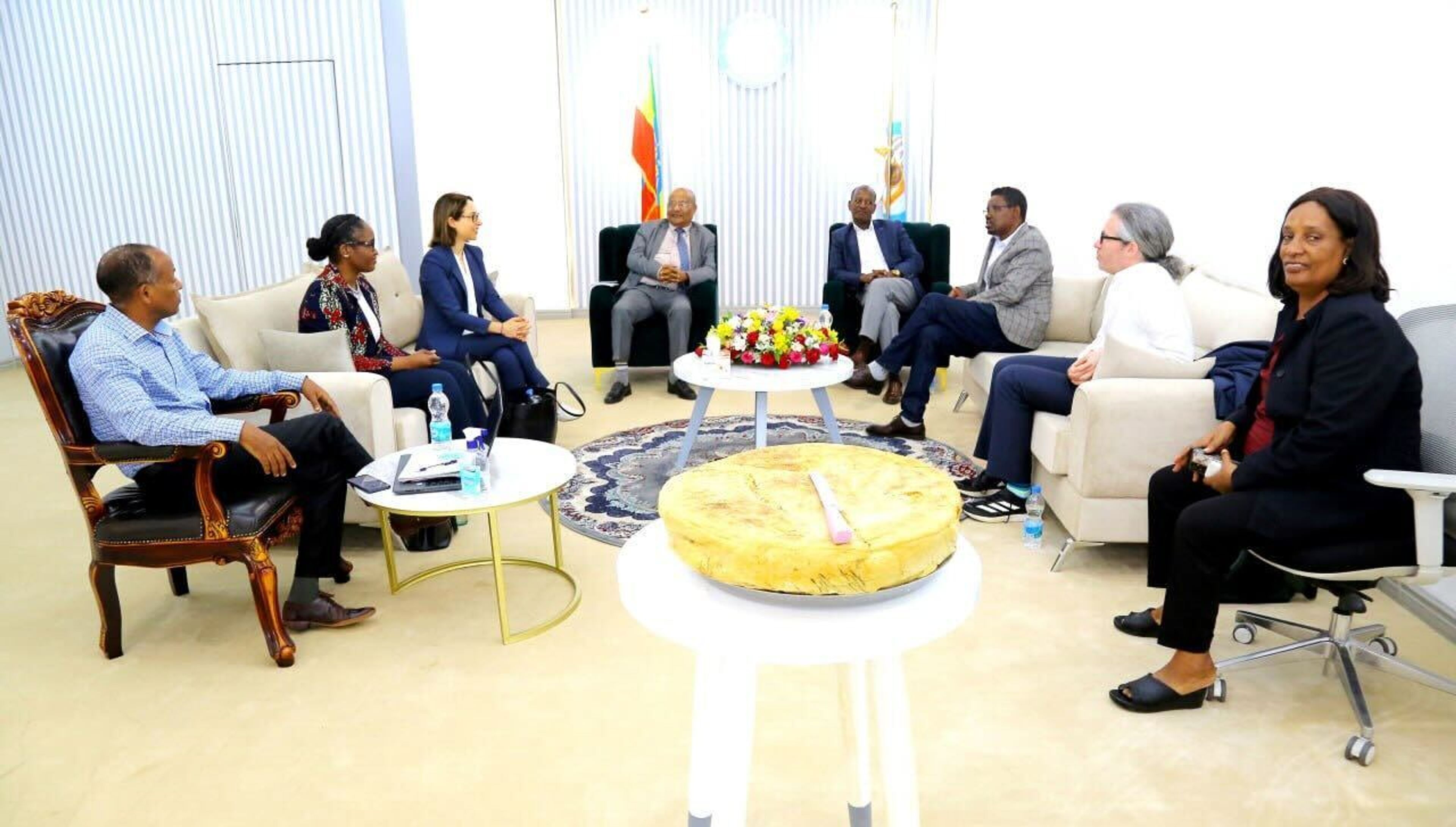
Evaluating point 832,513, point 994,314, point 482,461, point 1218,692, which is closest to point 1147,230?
point 994,314

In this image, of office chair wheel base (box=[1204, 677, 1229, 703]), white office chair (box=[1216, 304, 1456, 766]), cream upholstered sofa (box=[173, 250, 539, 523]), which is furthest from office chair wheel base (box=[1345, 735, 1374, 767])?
cream upholstered sofa (box=[173, 250, 539, 523])

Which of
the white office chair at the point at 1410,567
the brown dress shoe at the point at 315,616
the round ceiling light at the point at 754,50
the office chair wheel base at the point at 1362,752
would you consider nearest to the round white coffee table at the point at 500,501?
the brown dress shoe at the point at 315,616

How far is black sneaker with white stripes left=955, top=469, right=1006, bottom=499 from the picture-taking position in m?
4.29

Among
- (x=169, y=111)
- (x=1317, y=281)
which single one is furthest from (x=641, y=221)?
(x=1317, y=281)

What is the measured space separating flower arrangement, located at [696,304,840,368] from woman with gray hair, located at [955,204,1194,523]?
2.92 ft

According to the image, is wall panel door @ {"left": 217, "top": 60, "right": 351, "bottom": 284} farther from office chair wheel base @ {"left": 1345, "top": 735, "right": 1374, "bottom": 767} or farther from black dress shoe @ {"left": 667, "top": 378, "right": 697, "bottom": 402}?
office chair wheel base @ {"left": 1345, "top": 735, "right": 1374, "bottom": 767}

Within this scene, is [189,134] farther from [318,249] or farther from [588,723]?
[588,723]

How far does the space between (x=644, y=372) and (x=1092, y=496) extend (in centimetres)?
415

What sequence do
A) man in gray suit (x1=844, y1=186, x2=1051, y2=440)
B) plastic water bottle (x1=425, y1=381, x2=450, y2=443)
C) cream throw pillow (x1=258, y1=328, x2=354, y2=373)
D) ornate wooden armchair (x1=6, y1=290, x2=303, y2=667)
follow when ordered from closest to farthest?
ornate wooden armchair (x1=6, y1=290, x2=303, y2=667) → plastic water bottle (x1=425, y1=381, x2=450, y2=443) → cream throw pillow (x1=258, y1=328, x2=354, y2=373) → man in gray suit (x1=844, y1=186, x2=1051, y2=440)

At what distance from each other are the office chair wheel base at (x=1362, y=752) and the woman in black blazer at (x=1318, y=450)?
1.14 ft

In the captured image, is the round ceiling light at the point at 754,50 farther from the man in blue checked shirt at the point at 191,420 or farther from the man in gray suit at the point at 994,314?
the man in blue checked shirt at the point at 191,420

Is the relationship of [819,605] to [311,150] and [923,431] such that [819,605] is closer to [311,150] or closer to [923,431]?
[923,431]

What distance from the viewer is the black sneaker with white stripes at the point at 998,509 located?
13.3ft

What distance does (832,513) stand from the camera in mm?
1497
